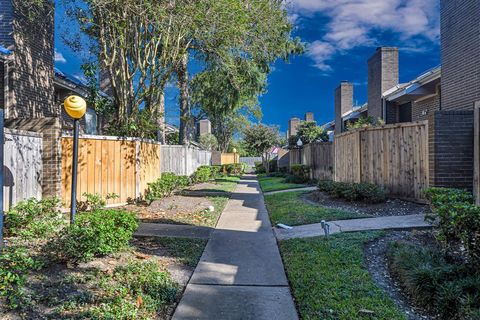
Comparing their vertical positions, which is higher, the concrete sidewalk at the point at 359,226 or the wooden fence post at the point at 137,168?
the wooden fence post at the point at 137,168

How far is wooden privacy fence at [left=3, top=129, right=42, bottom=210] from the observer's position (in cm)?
622

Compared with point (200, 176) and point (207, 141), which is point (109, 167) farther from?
point (207, 141)

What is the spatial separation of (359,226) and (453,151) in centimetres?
307

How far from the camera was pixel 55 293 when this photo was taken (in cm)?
353

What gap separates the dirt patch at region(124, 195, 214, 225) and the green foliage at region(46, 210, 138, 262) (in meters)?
3.22

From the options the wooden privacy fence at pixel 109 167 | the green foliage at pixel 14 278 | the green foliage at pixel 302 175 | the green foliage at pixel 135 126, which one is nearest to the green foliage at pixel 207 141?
the green foliage at pixel 302 175

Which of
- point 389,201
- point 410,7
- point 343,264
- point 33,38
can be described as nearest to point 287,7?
point 410,7

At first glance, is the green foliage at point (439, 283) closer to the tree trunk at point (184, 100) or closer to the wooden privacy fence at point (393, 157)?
the wooden privacy fence at point (393, 157)

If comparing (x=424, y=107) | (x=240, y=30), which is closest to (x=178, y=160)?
(x=240, y=30)

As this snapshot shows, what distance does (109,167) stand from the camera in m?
9.56

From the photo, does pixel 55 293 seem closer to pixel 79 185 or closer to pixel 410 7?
pixel 79 185

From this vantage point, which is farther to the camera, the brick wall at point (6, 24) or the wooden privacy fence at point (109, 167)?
the brick wall at point (6, 24)

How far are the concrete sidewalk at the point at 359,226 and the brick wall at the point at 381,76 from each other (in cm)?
1312

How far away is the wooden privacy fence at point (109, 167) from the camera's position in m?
8.55
